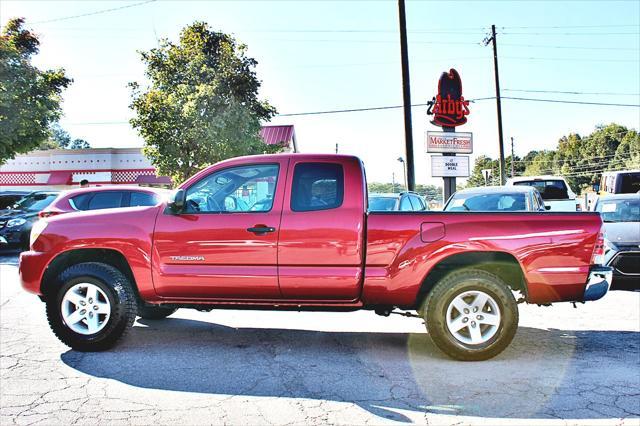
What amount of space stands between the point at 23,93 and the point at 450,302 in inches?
890

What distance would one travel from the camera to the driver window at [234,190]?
5.06m

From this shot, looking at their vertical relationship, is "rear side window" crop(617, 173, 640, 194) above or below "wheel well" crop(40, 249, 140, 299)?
above

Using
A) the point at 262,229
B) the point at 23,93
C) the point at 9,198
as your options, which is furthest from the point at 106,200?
the point at 23,93

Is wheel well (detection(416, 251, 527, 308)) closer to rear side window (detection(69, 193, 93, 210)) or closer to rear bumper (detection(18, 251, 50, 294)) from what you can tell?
rear bumper (detection(18, 251, 50, 294))

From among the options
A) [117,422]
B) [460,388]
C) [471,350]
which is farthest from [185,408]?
[471,350]

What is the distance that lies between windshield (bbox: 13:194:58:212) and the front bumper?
13541 millimetres

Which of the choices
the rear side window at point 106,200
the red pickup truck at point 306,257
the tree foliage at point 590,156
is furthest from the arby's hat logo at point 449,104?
the tree foliage at point 590,156

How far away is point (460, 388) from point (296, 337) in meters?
2.10

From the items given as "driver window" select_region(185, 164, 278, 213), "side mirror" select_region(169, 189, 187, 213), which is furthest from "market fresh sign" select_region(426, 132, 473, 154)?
"side mirror" select_region(169, 189, 187, 213)

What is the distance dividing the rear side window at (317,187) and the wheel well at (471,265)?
3.70 feet

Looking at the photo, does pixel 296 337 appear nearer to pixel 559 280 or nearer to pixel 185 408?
pixel 185 408

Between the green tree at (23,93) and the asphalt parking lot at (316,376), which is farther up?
the green tree at (23,93)

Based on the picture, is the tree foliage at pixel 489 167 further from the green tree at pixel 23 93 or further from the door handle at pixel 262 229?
the door handle at pixel 262 229

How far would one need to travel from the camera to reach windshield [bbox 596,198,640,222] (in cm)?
966
